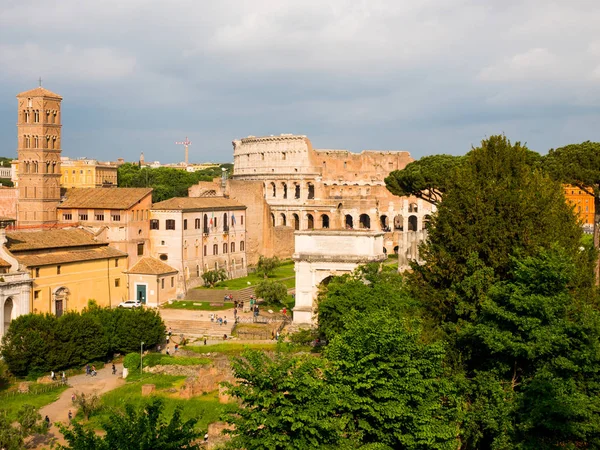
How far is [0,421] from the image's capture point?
2441 cm

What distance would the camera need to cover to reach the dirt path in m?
28.6

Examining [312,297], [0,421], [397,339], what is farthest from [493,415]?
[312,297]

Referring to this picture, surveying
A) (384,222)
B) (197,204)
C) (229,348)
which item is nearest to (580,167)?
(229,348)

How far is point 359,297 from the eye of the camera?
107ft

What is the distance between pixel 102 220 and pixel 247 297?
10704mm

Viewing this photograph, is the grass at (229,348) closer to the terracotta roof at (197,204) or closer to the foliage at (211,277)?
the foliage at (211,277)

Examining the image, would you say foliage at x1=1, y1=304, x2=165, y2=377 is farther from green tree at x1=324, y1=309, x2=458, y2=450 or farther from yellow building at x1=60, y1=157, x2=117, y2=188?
yellow building at x1=60, y1=157, x2=117, y2=188

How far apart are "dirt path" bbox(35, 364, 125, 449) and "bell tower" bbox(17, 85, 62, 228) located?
18827mm

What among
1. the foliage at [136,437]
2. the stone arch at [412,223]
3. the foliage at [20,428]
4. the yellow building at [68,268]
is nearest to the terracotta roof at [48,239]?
the yellow building at [68,268]

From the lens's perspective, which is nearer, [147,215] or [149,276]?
[149,276]

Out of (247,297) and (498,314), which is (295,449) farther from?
(247,297)

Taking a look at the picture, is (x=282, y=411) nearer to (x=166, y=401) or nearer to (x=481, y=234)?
(x=481, y=234)

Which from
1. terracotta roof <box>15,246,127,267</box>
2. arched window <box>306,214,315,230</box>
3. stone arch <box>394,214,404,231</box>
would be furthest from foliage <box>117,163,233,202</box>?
terracotta roof <box>15,246,127,267</box>

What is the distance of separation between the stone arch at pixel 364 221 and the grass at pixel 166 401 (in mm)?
60203
